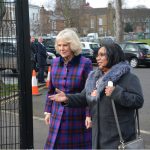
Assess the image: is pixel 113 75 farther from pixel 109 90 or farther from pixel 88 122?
pixel 88 122

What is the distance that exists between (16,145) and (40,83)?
10.9 meters

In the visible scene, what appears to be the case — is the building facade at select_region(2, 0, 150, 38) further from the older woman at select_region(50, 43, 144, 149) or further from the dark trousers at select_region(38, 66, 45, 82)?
the dark trousers at select_region(38, 66, 45, 82)

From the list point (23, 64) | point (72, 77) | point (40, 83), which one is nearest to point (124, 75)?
point (72, 77)

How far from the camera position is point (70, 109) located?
169 inches

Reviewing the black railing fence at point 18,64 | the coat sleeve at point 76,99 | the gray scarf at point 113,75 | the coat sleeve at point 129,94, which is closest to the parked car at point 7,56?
the black railing fence at point 18,64

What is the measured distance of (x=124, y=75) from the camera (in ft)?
12.0

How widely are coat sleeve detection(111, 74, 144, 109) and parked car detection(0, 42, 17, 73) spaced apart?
171cm

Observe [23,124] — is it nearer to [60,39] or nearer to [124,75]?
[60,39]

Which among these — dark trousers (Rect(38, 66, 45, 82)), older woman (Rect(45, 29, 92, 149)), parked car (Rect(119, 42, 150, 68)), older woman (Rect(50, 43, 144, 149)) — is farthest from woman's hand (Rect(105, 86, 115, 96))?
parked car (Rect(119, 42, 150, 68))

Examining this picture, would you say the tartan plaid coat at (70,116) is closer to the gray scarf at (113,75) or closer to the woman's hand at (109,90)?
the gray scarf at (113,75)

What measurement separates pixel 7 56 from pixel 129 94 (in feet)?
6.24

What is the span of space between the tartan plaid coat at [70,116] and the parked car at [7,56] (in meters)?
0.77

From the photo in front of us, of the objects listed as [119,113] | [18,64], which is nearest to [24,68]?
[18,64]

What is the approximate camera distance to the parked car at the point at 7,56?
4.93 m
